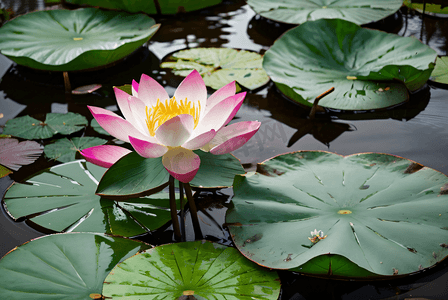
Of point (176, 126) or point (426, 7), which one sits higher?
point (176, 126)

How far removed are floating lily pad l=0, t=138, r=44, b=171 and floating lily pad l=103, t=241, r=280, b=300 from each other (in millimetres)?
820

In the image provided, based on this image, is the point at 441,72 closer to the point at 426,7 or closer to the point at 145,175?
the point at 426,7

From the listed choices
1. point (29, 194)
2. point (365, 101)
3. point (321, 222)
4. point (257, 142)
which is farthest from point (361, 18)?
point (29, 194)

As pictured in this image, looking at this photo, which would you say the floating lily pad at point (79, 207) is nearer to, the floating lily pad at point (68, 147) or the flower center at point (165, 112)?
the floating lily pad at point (68, 147)

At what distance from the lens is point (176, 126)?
93 centimetres

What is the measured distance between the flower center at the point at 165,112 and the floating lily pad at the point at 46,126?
0.81 metres

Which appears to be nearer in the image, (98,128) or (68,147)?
(68,147)

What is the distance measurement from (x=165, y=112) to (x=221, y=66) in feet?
4.11

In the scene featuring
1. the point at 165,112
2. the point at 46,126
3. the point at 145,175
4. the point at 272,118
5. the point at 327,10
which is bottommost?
the point at 272,118

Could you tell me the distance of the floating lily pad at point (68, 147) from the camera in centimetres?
156

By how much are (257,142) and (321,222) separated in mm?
651

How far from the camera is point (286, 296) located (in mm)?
1018

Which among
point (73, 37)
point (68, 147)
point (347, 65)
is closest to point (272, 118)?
point (347, 65)

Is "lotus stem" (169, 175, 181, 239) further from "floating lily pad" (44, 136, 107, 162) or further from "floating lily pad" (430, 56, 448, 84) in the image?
"floating lily pad" (430, 56, 448, 84)
